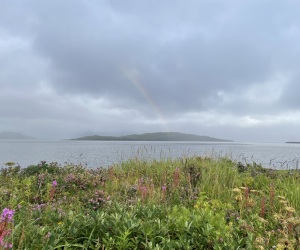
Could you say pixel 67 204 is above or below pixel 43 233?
below

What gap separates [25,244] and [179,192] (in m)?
4.63

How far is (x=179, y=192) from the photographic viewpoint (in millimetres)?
7055

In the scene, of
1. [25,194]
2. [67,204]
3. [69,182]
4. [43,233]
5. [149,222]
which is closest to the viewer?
[43,233]

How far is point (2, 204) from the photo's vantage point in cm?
516

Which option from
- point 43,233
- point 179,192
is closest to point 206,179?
point 179,192

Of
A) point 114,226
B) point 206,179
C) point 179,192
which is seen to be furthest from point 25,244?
point 206,179

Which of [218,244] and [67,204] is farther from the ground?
[218,244]

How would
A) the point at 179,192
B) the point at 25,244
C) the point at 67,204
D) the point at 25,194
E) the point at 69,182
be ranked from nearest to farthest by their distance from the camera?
the point at 25,244
the point at 67,204
the point at 25,194
the point at 179,192
the point at 69,182

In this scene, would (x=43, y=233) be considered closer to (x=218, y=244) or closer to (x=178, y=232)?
(x=178, y=232)

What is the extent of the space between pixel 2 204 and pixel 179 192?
425 cm

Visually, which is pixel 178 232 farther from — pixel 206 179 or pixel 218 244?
pixel 206 179

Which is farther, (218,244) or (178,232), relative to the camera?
(178,232)

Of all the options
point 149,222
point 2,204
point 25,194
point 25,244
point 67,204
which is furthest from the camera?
point 25,194

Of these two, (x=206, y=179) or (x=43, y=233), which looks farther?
(x=206, y=179)
